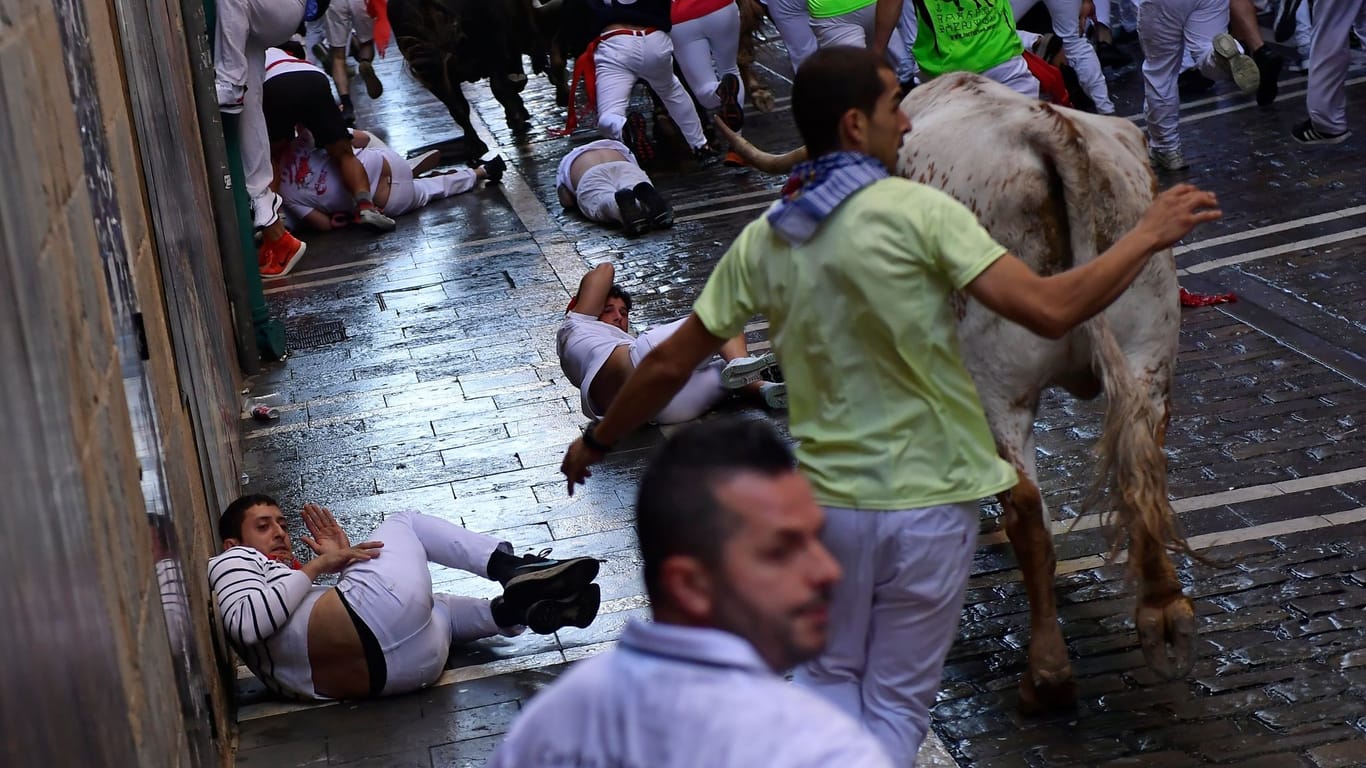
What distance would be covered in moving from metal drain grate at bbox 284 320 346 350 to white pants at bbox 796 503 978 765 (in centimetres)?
671

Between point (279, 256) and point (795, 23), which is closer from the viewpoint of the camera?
point (279, 256)

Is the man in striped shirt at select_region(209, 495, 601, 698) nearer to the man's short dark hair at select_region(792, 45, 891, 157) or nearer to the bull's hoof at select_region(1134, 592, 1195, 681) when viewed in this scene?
the bull's hoof at select_region(1134, 592, 1195, 681)

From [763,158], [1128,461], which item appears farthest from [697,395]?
[1128,461]

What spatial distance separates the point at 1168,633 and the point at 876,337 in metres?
1.81

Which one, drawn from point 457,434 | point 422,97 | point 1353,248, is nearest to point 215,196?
point 457,434

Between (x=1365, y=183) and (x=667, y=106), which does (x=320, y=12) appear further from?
(x=1365, y=183)

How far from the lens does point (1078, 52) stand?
1241 cm

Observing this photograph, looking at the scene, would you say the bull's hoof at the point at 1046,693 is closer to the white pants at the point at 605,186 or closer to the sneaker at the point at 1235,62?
the white pants at the point at 605,186

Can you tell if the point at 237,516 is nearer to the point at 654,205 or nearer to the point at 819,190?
the point at 819,190

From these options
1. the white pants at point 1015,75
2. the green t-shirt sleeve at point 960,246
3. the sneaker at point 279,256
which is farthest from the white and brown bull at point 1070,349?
the sneaker at point 279,256

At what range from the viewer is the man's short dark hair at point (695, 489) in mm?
2070

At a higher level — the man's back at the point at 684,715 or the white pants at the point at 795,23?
the man's back at the point at 684,715

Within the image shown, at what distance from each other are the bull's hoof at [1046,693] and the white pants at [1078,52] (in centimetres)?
820

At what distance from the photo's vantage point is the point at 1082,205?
495 cm
